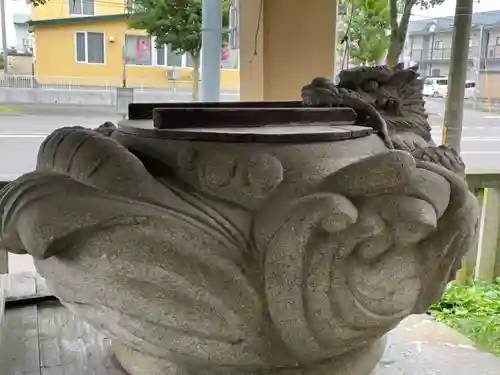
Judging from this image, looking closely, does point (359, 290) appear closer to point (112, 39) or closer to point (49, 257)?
point (49, 257)

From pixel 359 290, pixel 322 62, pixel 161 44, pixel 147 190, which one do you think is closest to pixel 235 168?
pixel 147 190

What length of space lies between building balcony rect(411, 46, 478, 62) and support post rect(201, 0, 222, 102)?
788 mm

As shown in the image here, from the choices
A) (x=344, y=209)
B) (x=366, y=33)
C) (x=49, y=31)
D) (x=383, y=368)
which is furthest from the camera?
(x=366, y=33)

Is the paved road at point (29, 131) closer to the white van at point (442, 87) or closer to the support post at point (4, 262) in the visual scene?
the white van at point (442, 87)

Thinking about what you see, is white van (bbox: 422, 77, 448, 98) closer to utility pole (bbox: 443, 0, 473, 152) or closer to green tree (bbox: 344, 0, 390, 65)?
utility pole (bbox: 443, 0, 473, 152)

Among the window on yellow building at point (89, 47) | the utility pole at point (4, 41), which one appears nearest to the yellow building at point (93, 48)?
the window on yellow building at point (89, 47)

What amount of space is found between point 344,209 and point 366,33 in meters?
1.63

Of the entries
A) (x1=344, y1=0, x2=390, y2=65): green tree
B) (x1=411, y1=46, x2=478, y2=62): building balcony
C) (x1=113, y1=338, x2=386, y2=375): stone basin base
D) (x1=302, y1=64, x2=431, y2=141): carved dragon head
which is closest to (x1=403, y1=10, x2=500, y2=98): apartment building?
(x1=411, y1=46, x2=478, y2=62): building balcony

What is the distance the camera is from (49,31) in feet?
6.79

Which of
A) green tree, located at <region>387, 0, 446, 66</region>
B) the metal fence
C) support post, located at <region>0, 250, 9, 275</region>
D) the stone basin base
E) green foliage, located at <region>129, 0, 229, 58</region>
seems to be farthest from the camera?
green tree, located at <region>387, 0, 446, 66</region>

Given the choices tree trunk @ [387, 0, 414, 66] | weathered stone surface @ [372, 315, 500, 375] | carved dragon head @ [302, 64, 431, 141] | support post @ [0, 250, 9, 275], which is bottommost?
weathered stone surface @ [372, 315, 500, 375]

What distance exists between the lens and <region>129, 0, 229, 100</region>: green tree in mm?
2129

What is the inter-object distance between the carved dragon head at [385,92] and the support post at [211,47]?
0.93 meters

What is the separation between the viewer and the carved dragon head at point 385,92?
1.36 m
